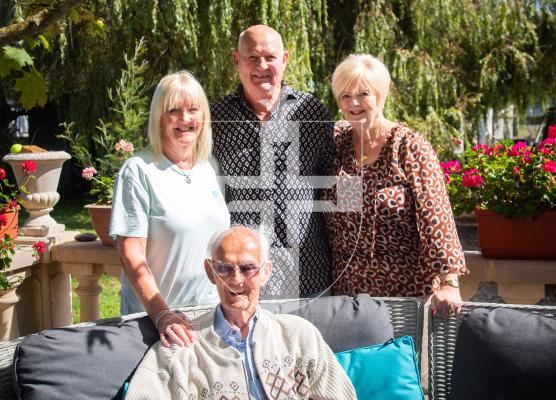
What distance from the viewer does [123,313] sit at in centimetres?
217

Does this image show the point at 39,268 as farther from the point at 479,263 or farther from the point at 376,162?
the point at 479,263

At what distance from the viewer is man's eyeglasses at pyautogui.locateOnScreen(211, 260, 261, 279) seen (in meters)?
1.82

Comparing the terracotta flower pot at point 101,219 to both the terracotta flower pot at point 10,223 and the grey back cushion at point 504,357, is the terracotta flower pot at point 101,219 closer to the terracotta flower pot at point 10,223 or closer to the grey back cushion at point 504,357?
the terracotta flower pot at point 10,223

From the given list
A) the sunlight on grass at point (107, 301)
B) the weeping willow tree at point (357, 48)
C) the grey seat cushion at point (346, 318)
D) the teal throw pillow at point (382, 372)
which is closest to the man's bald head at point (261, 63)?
the grey seat cushion at point (346, 318)

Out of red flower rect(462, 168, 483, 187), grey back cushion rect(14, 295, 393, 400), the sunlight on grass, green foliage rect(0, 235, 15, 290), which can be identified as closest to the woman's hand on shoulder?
grey back cushion rect(14, 295, 393, 400)

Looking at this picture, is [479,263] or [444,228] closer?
[444,228]

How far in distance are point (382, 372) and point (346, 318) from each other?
7.9 inches

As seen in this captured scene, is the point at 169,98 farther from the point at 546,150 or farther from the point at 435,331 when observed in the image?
the point at 546,150

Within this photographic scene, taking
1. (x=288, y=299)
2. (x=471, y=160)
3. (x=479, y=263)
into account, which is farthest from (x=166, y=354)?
(x=471, y=160)

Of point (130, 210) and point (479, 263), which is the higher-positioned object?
point (130, 210)

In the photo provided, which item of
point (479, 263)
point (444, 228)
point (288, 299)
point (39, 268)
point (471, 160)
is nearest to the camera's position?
point (444, 228)

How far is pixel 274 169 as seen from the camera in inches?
89.7

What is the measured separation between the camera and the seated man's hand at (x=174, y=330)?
5.93 feet

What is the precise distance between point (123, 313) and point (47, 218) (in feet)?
4.55
